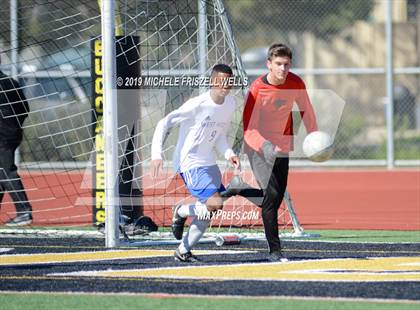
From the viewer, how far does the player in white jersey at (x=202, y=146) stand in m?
8.76

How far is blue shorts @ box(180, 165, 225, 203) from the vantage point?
28.9ft

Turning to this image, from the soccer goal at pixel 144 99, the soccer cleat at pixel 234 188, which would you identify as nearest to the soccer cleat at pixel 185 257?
the soccer cleat at pixel 234 188

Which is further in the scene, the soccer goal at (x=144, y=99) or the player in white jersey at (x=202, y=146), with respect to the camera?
the soccer goal at (x=144, y=99)

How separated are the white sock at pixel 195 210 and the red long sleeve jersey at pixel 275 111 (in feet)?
2.25

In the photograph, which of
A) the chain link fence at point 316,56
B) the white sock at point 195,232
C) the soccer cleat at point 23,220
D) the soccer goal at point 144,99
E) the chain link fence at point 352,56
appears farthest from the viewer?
the chain link fence at point 352,56

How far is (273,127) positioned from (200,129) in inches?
25.8

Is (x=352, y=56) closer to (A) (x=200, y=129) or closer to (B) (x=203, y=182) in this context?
(A) (x=200, y=129)

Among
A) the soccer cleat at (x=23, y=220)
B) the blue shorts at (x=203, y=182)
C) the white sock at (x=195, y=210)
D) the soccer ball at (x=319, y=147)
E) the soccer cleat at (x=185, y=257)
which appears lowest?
the soccer cleat at (x=23, y=220)

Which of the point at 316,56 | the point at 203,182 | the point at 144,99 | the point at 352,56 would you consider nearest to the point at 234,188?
the point at 203,182

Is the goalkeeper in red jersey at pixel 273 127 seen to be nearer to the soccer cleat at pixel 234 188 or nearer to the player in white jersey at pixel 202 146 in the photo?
the soccer cleat at pixel 234 188

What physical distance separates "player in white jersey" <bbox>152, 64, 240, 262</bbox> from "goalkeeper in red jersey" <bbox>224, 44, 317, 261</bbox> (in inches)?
8.7

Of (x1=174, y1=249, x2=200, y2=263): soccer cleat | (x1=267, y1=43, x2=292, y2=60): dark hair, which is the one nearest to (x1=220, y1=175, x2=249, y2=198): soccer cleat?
(x1=174, y1=249, x2=200, y2=263): soccer cleat

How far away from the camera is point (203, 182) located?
882 cm

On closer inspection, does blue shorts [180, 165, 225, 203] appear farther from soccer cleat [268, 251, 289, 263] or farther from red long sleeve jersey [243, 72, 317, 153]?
soccer cleat [268, 251, 289, 263]
